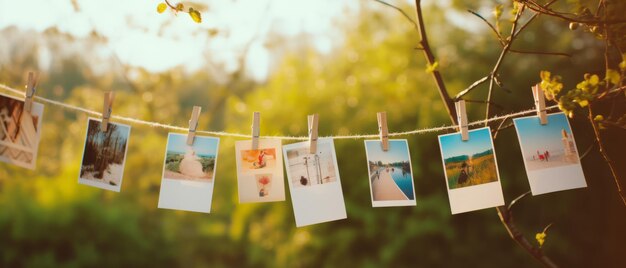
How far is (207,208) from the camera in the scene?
134cm

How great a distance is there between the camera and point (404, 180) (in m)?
1.33

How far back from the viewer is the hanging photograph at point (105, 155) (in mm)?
1408

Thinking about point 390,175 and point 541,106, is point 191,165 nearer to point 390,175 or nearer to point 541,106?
point 390,175

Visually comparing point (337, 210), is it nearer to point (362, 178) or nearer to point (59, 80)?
point (362, 178)

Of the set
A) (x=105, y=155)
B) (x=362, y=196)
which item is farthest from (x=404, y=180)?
(x=362, y=196)

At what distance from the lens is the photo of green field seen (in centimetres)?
126

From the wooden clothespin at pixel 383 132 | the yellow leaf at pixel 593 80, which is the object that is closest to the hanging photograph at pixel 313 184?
the wooden clothespin at pixel 383 132

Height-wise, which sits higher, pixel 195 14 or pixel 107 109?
pixel 195 14

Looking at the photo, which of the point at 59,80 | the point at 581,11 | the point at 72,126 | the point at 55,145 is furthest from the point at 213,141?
the point at 59,80

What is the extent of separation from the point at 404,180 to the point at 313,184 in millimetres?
238

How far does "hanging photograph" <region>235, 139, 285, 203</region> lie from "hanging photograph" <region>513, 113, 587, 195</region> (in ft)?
A: 2.00

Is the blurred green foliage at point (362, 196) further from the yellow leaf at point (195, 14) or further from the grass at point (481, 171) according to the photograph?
the yellow leaf at point (195, 14)

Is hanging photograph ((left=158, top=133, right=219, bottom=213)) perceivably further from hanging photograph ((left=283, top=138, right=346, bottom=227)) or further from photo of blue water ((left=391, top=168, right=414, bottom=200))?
photo of blue water ((left=391, top=168, right=414, bottom=200))

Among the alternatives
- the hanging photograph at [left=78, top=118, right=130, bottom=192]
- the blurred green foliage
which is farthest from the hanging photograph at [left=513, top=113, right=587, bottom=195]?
the blurred green foliage
